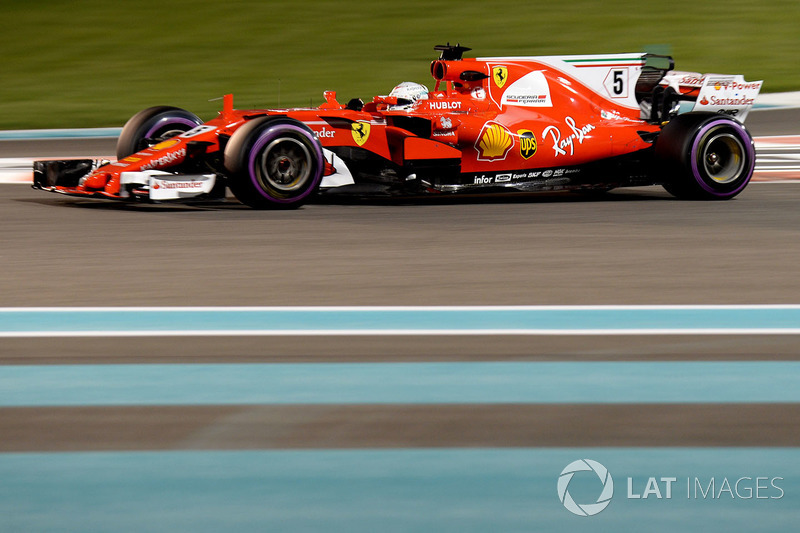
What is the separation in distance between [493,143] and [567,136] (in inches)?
27.5

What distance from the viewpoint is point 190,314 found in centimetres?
573

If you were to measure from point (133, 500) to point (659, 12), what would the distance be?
3241 centimetres

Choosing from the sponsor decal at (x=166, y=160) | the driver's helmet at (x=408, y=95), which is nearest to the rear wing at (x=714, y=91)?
the driver's helmet at (x=408, y=95)

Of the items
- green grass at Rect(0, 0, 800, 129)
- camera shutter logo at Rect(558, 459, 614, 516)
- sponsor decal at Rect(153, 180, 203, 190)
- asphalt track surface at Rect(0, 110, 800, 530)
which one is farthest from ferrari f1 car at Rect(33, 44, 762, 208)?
green grass at Rect(0, 0, 800, 129)

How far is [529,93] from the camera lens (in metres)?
10.8

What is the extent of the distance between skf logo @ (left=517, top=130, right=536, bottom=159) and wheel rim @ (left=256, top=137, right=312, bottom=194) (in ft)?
6.00

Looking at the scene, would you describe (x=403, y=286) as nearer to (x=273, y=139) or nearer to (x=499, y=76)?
(x=273, y=139)

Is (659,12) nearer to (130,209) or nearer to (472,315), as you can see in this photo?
(130,209)

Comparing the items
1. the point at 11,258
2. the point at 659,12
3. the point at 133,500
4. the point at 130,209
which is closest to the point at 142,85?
the point at 659,12

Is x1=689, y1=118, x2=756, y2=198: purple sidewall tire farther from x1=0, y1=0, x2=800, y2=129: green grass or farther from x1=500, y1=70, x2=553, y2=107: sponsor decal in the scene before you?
x1=0, y1=0, x2=800, y2=129: green grass

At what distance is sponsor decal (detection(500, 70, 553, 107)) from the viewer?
1072 cm

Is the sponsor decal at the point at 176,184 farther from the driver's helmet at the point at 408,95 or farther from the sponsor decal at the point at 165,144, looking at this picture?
the driver's helmet at the point at 408,95

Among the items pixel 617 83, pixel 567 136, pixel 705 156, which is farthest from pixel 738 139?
pixel 567 136

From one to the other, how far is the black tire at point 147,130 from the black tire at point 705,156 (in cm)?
396
